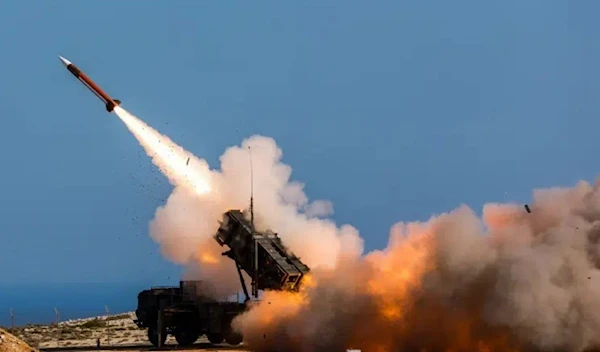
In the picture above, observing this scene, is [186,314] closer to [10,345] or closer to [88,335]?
[88,335]

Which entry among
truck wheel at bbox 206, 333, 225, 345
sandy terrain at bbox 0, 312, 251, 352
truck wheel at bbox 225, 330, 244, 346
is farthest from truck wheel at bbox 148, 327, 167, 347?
truck wheel at bbox 225, 330, 244, 346

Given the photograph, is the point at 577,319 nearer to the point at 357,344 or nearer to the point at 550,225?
the point at 550,225

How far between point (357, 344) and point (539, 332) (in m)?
6.36

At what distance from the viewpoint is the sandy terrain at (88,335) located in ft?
147

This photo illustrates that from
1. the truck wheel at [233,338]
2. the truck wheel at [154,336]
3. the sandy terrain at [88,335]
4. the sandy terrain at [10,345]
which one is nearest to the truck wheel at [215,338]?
the truck wheel at [233,338]

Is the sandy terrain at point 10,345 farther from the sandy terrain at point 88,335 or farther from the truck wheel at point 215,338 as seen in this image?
the truck wheel at point 215,338

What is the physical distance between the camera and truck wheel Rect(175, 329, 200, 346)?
4184 cm

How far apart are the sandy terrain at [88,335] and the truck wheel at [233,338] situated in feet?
0.95

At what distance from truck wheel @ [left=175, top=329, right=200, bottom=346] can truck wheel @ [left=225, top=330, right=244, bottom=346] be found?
4.51ft

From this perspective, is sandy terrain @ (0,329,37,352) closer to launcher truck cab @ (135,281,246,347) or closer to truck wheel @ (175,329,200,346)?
launcher truck cab @ (135,281,246,347)

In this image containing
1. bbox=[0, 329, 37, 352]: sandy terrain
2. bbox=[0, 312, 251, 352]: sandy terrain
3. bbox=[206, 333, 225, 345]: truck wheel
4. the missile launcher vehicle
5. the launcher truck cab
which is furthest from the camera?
bbox=[0, 312, 251, 352]: sandy terrain

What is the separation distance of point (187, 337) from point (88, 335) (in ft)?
31.4

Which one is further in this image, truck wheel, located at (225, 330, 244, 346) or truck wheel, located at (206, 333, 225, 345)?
truck wheel, located at (206, 333, 225, 345)

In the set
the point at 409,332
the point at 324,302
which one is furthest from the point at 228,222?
the point at 409,332
